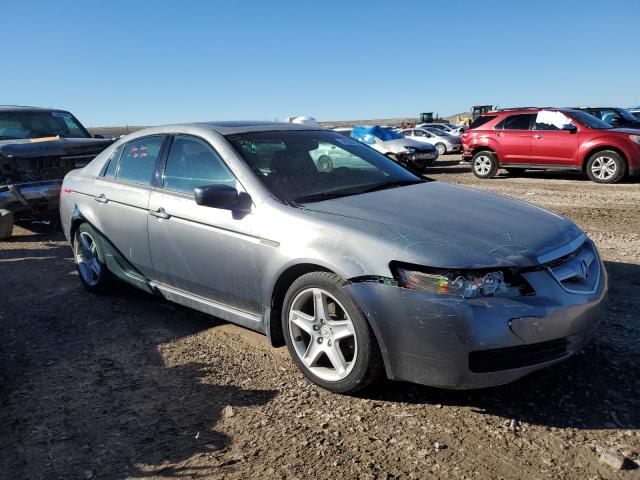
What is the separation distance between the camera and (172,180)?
4016 mm

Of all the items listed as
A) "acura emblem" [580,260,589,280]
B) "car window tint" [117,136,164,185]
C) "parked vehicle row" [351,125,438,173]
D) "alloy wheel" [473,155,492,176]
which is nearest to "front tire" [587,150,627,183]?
"alloy wheel" [473,155,492,176]

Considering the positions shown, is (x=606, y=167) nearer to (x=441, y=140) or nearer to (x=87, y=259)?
(x=87, y=259)

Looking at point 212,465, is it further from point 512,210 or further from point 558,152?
point 558,152

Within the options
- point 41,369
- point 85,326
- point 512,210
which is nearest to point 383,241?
point 512,210

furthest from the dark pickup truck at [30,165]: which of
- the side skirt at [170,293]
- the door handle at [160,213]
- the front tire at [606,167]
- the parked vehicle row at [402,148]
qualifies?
the front tire at [606,167]

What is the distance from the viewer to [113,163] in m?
4.77

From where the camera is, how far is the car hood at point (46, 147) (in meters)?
7.43

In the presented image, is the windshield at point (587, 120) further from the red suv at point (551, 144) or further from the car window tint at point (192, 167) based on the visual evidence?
the car window tint at point (192, 167)

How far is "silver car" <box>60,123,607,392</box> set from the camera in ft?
8.64

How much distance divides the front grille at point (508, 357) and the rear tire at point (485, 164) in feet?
38.4

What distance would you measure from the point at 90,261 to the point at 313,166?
250 cm

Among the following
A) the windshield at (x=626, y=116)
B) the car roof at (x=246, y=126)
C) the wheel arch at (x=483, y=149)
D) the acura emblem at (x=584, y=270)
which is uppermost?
the car roof at (x=246, y=126)

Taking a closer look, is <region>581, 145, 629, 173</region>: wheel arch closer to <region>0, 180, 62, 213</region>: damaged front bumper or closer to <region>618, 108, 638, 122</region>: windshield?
<region>618, 108, 638, 122</region>: windshield

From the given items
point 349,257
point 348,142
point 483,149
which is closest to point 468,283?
point 349,257
